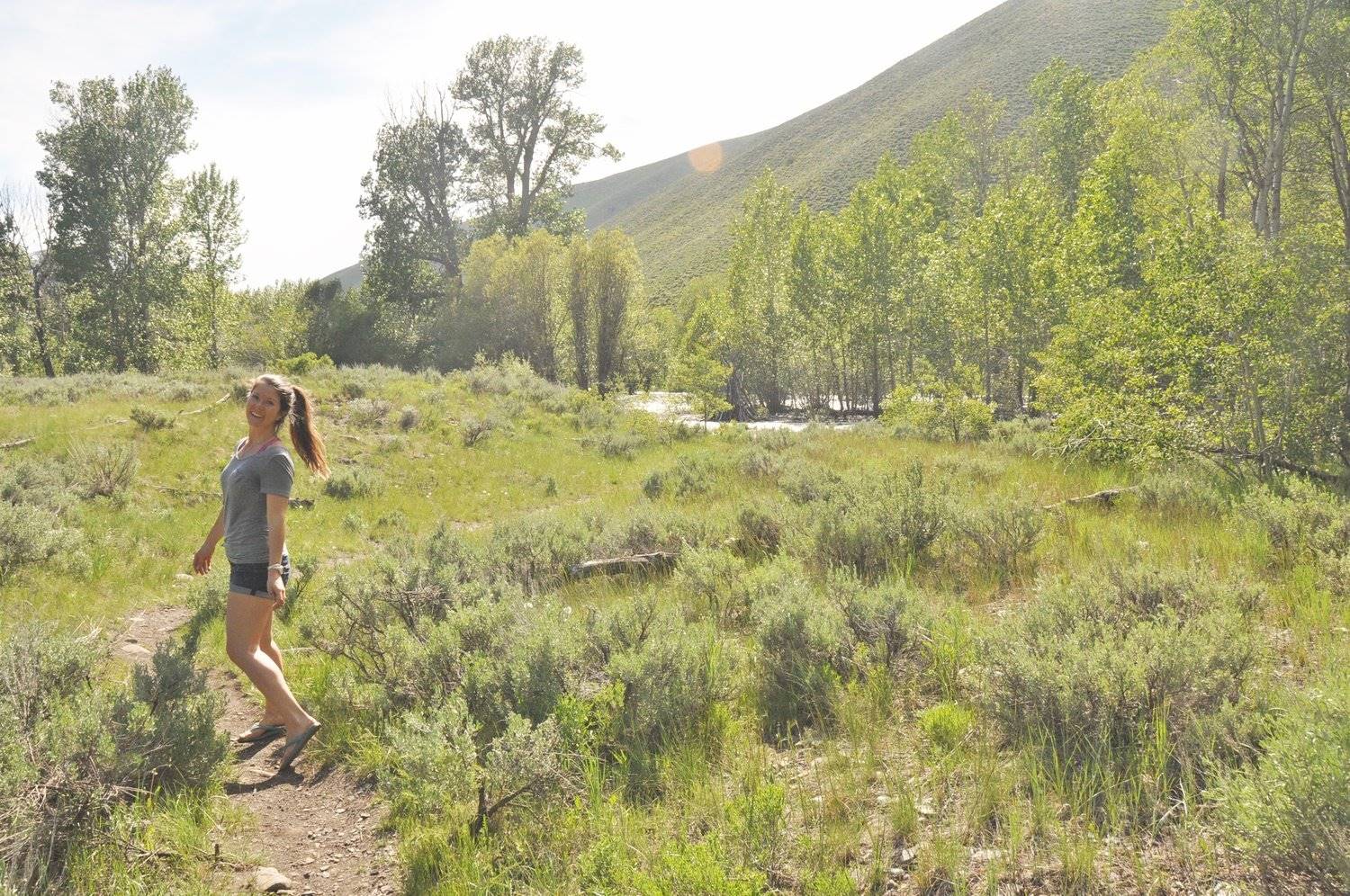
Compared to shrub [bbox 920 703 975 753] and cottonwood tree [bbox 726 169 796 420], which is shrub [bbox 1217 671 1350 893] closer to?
shrub [bbox 920 703 975 753]

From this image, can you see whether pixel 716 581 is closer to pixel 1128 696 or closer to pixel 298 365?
pixel 1128 696

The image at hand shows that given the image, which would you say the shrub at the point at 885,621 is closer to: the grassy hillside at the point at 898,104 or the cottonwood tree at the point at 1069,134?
the cottonwood tree at the point at 1069,134

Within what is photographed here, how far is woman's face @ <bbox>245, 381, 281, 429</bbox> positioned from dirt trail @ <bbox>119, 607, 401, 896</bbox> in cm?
226

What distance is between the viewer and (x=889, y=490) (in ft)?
23.9

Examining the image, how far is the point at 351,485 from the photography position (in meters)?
13.4

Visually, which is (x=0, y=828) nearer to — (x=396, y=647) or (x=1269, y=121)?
(x=396, y=647)

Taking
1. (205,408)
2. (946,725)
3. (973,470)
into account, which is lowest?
(973,470)

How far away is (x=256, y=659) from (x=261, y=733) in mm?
772

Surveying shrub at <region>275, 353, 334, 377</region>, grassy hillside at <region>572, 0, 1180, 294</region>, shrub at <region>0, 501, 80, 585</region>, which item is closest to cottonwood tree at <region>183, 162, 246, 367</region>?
shrub at <region>275, 353, 334, 377</region>

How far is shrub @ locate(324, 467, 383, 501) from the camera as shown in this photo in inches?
524

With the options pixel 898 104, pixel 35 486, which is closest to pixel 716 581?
pixel 35 486

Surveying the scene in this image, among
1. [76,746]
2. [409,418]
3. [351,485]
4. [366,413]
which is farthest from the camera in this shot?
[409,418]

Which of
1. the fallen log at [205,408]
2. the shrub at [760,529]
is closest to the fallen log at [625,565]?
the shrub at [760,529]

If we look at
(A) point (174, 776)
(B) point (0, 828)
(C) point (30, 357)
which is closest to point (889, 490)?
(A) point (174, 776)
